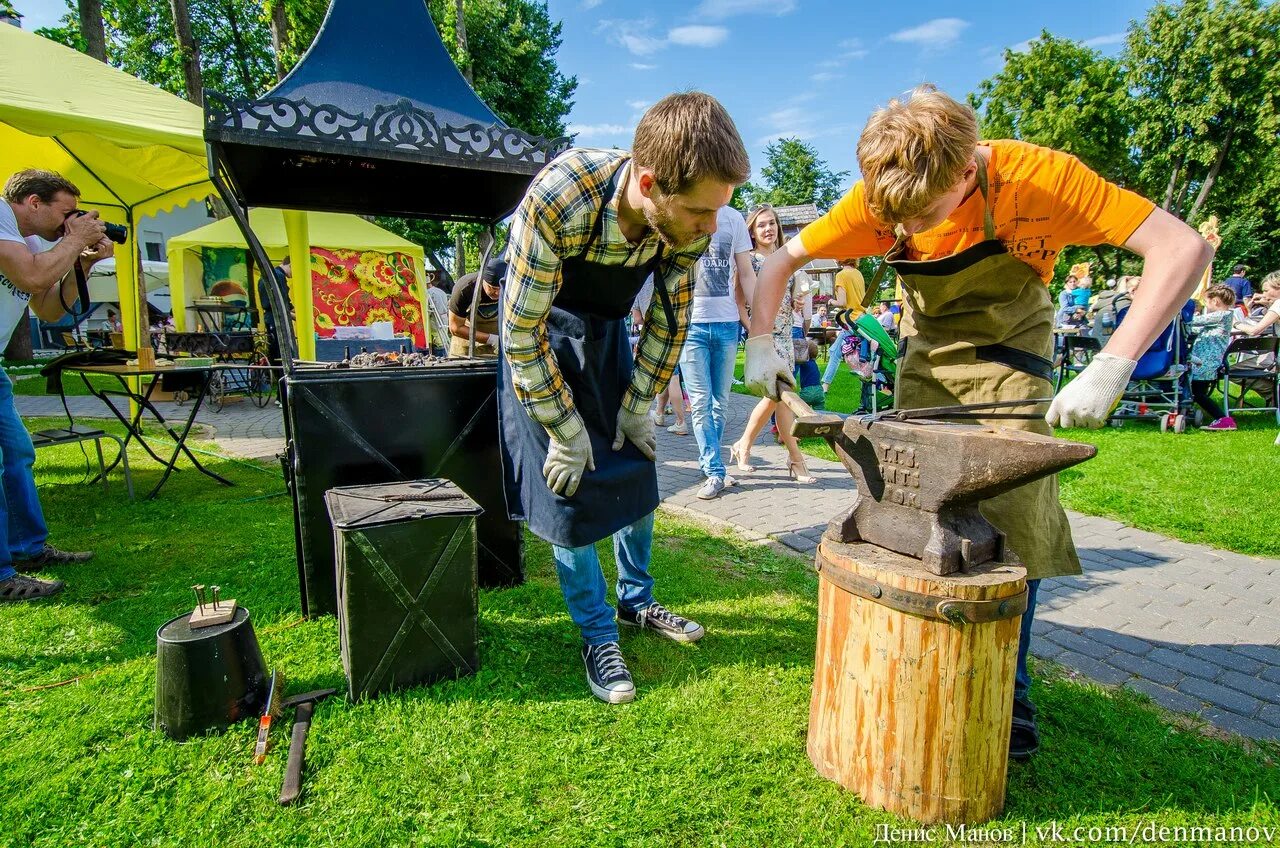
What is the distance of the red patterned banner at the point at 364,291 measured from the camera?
9.18m

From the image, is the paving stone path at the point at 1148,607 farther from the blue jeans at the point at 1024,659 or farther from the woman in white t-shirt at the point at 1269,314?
the woman in white t-shirt at the point at 1269,314

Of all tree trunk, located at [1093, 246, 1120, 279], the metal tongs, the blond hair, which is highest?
tree trunk, located at [1093, 246, 1120, 279]

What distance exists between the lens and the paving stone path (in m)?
2.52

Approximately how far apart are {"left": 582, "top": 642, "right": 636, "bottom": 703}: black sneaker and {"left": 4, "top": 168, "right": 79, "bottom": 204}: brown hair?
3917 millimetres

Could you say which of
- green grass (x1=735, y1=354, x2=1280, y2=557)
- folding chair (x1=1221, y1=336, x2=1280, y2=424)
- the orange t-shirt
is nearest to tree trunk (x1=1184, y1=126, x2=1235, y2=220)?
folding chair (x1=1221, y1=336, x2=1280, y2=424)

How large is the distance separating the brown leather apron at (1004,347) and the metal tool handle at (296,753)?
2214mm

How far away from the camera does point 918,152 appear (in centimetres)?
159

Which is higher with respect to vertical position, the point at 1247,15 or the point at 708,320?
the point at 1247,15

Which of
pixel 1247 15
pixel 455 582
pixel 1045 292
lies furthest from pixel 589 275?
pixel 1247 15

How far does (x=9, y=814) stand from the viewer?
1.83 m

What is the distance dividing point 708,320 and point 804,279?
102 inches

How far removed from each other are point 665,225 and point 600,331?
1.87ft

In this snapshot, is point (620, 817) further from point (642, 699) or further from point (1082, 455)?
point (1082, 455)

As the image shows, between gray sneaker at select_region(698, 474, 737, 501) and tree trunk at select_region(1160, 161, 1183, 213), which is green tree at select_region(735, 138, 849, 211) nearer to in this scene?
tree trunk at select_region(1160, 161, 1183, 213)
